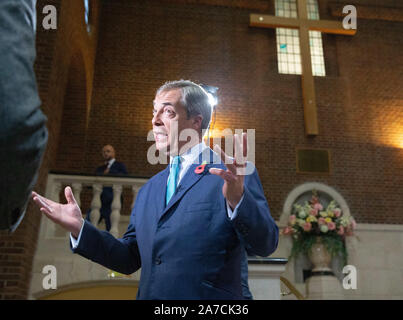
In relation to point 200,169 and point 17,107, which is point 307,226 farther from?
point 17,107

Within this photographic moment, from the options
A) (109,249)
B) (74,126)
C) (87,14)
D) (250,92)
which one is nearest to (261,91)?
(250,92)

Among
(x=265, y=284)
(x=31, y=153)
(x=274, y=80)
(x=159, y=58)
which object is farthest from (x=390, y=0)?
(x=31, y=153)

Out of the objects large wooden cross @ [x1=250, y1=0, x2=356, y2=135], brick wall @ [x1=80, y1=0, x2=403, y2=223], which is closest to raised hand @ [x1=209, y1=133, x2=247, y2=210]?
brick wall @ [x1=80, y1=0, x2=403, y2=223]

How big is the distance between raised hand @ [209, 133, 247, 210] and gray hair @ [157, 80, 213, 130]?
46 centimetres

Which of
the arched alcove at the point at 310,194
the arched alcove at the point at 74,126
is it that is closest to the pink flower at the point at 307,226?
the arched alcove at the point at 310,194

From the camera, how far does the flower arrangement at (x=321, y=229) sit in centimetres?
668

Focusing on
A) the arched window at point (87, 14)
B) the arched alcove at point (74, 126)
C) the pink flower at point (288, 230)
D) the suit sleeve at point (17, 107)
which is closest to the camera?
the suit sleeve at point (17, 107)

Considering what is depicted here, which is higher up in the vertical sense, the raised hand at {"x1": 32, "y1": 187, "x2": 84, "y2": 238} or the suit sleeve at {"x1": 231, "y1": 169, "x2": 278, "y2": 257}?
the raised hand at {"x1": 32, "y1": 187, "x2": 84, "y2": 238}

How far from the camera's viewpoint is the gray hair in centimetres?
152

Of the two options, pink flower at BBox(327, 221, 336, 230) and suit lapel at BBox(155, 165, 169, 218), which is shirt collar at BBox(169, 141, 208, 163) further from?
pink flower at BBox(327, 221, 336, 230)

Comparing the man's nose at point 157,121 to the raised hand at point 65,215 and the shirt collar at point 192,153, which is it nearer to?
the shirt collar at point 192,153

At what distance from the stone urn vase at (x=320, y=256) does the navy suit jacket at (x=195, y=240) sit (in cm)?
579

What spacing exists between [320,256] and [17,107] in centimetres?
666

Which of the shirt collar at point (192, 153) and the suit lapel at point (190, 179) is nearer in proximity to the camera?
the suit lapel at point (190, 179)
